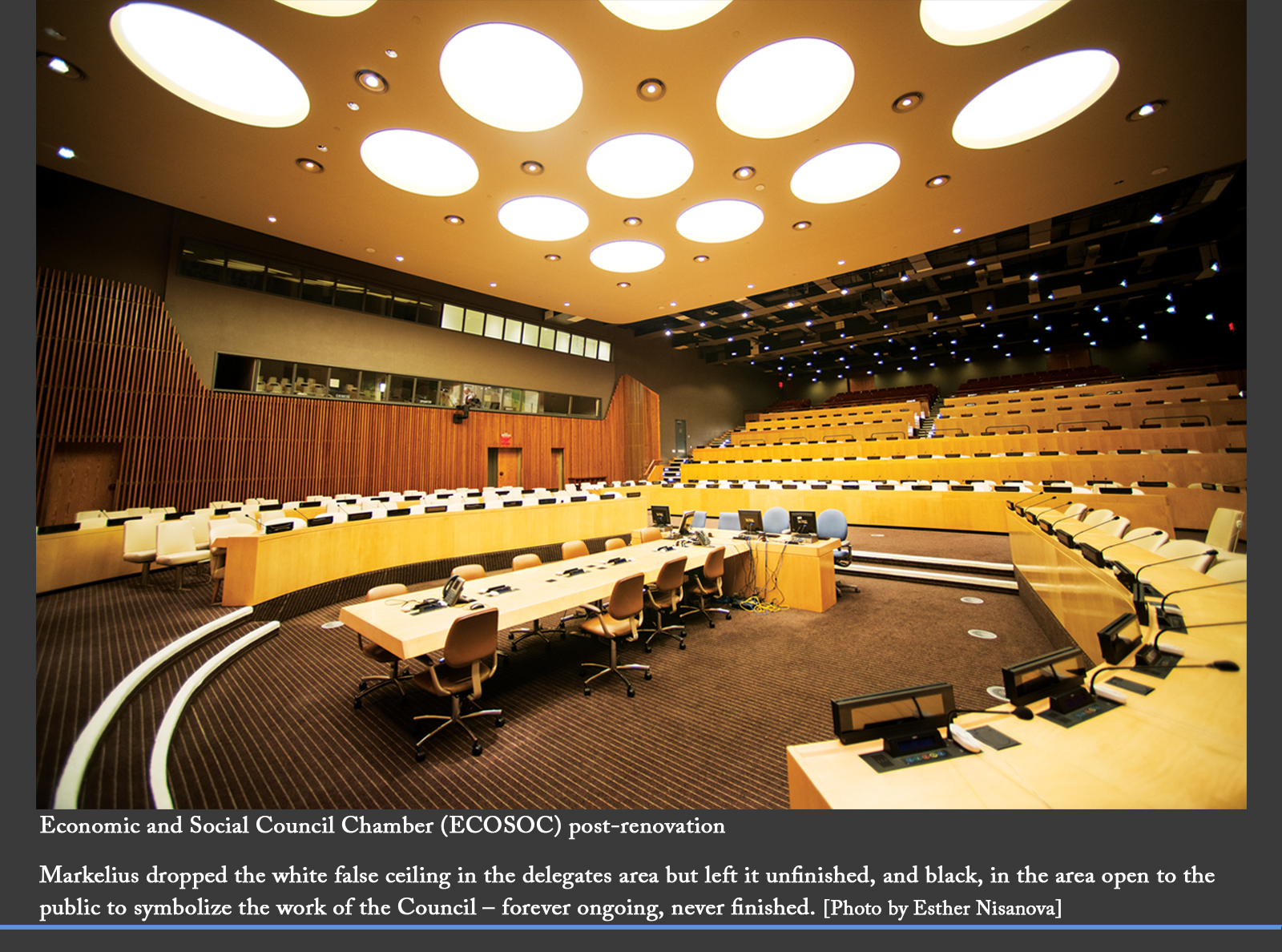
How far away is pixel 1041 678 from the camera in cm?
146

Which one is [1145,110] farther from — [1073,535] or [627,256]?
[627,256]

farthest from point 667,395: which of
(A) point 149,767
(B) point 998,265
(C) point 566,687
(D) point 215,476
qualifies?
(A) point 149,767

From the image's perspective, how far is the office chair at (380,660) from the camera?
2.81 m

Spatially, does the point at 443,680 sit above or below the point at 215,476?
below

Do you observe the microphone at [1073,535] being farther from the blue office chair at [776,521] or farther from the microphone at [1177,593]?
the blue office chair at [776,521]

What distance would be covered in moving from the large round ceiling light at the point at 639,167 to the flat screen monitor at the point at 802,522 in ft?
15.0

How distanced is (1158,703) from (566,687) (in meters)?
3.01

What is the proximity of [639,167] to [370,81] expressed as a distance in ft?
10.7

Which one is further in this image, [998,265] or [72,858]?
[998,265]

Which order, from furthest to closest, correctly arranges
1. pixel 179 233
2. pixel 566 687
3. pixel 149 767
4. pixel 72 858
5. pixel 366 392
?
pixel 366 392 → pixel 179 233 → pixel 566 687 → pixel 149 767 → pixel 72 858

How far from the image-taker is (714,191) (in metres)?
5.97

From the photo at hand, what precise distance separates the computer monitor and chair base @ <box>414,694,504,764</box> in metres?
2.03

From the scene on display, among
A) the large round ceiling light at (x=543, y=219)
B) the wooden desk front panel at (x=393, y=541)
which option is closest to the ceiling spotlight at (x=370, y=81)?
the large round ceiling light at (x=543, y=219)

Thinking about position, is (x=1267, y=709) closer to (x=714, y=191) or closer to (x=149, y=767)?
(x=149, y=767)
